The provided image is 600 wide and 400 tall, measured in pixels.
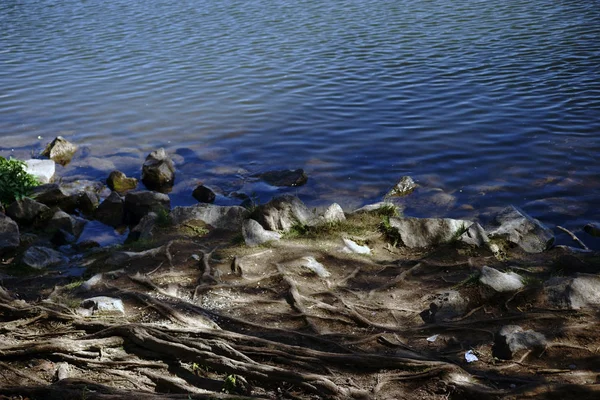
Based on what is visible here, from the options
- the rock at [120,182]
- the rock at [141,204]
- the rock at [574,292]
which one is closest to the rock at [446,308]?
the rock at [574,292]

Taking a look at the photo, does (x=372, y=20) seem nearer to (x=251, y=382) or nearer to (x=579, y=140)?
(x=579, y=140)

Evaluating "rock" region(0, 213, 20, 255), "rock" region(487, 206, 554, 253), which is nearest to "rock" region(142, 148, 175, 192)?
"rock" region(0, 213, 20, 255)

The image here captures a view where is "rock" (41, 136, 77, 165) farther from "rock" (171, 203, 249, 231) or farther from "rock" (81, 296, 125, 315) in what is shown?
"rock" (81, 296, 125, 315)

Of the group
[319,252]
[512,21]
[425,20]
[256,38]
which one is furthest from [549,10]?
[319,252]

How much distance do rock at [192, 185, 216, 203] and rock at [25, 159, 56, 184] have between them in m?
2.71

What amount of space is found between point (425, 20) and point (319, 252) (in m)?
15.4

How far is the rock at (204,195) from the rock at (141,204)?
0.85 metres

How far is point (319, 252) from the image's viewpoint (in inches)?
314

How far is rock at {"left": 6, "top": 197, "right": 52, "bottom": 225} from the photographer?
10.2 metres

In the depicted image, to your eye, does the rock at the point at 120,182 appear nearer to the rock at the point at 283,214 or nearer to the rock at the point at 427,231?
the rock at the point at 283,214

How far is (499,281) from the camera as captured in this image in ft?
21.6

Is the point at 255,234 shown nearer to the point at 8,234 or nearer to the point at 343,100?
the point at 8,234

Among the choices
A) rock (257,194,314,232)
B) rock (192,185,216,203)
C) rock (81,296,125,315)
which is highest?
rock (81,296,125,315)

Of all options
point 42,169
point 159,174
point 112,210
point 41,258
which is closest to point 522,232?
point 41,258
